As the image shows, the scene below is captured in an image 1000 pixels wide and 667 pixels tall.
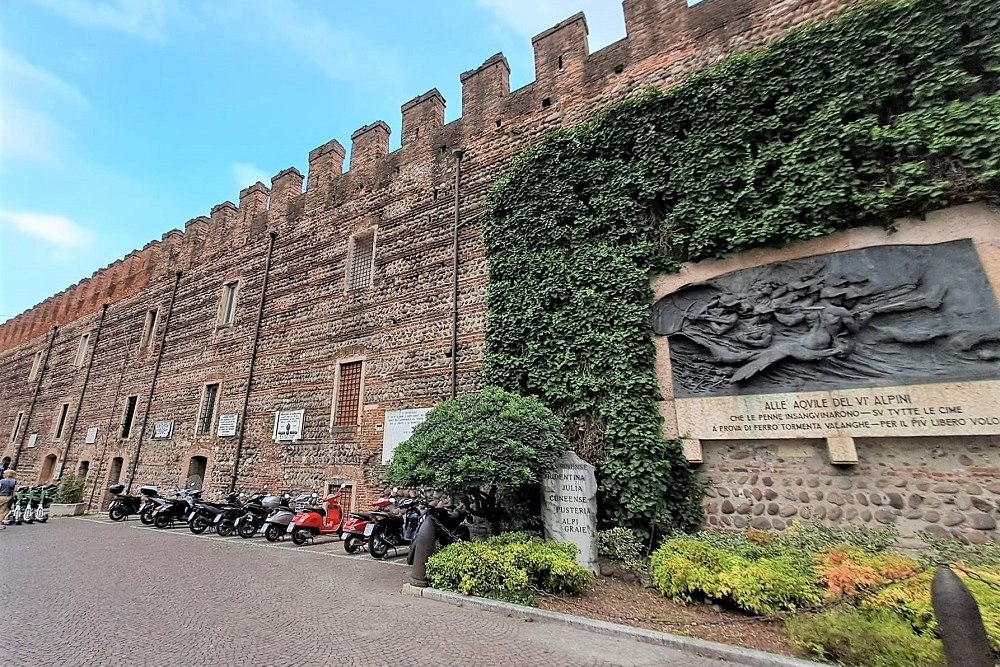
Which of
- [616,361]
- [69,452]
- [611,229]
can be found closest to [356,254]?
[611,229]

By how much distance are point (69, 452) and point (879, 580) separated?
90.1 ft

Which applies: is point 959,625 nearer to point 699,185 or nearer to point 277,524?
point 699,185

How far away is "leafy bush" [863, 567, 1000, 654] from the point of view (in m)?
3.53

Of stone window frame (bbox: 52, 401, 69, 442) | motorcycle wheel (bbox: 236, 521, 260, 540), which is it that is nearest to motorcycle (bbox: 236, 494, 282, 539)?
motorcycle wheel (bbox: 236, 521, 260, 540)

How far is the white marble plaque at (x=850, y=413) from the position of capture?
5184mm

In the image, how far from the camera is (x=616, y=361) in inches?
289

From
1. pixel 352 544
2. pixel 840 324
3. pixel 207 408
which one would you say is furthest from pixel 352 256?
pixel 840 324

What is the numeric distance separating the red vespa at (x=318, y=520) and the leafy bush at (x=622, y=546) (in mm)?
5502

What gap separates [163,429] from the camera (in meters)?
15.7

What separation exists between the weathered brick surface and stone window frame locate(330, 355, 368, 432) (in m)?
0.11

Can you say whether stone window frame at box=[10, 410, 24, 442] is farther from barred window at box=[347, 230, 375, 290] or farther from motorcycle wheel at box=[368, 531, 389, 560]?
motorcycle wheel at box=[368, 531, 389, 560]

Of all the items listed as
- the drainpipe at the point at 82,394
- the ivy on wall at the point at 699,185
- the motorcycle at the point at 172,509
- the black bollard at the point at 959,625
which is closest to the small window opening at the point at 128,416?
the drainpipe at the point at 82,394

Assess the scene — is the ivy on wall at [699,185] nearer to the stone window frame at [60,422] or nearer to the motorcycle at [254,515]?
the motorcycle at [254,515]

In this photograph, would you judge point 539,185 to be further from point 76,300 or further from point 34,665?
point 76,300
